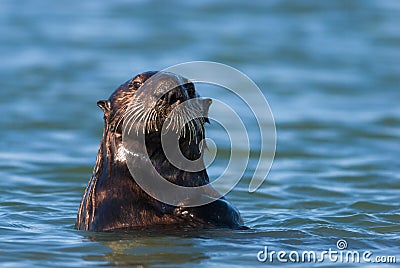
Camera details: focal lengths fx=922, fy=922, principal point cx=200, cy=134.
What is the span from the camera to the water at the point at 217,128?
6445 mm

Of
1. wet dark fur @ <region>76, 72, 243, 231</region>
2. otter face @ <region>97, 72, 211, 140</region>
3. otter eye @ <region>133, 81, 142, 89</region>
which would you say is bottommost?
wet dark fur @ <region>76, 72, 243, 231</region>

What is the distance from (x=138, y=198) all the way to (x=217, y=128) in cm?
689

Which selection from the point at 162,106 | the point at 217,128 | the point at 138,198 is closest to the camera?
the point at 162,106

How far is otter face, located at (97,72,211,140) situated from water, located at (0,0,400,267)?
0.75 m

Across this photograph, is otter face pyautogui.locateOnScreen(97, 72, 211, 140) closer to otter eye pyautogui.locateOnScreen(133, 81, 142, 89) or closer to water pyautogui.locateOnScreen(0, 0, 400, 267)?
otter eye pyautogui.locateOnScreen(133, 81, 142, 89)

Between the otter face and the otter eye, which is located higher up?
the otter eye

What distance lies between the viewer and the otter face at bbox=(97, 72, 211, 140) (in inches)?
244

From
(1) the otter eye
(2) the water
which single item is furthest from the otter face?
(2) the water

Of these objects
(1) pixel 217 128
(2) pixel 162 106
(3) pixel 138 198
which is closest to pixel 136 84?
(2) pixel 162 106

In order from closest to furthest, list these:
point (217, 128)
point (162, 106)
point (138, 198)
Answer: point (162, 106) → point (138, 198) → point (217, 128)

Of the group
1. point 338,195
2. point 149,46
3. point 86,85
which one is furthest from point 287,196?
point 149,46

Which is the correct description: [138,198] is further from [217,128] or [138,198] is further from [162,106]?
[217,128]

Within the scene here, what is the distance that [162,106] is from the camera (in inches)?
244

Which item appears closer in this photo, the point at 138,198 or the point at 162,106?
the point at 162,106
